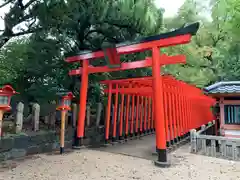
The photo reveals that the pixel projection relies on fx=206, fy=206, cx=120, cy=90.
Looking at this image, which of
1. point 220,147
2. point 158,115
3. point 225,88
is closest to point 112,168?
point 158,115

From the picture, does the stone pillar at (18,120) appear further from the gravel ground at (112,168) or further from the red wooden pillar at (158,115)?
the red wooden pillar at (158,115)

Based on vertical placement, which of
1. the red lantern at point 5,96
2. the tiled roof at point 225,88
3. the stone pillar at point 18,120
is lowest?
the stone pillar at point 18,120

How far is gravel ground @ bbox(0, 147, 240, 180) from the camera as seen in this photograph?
4.66m

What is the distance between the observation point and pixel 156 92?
582cm

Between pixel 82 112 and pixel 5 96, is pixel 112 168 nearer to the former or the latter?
pixel 82 112

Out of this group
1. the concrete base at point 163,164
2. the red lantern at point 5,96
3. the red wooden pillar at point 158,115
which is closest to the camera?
the red lantern at point 5,96

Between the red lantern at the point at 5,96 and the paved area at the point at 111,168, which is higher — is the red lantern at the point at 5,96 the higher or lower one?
the higher one

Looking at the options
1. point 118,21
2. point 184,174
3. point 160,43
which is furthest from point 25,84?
point 184,174

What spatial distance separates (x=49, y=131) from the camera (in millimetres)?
7102

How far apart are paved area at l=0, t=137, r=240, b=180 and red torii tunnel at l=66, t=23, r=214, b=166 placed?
2.04ft

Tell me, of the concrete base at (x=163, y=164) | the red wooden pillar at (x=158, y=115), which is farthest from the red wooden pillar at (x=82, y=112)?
the concrete base at (x=163, y=164)

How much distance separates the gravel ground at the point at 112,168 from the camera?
15.3 ft

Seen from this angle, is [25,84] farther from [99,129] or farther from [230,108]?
[230,108]

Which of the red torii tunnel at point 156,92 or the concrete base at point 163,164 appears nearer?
the concrete base at point 163,164
